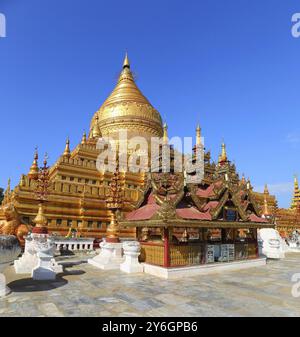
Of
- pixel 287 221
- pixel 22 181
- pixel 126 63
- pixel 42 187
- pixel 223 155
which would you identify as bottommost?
pixel 287 221

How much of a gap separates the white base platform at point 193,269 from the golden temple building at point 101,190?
237 centimetres

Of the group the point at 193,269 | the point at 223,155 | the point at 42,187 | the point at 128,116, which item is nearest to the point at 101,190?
the point at 42,187

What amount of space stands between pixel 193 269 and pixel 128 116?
133 feet

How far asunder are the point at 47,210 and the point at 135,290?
21.8 meters

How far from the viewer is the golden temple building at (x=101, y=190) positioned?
1644 cm

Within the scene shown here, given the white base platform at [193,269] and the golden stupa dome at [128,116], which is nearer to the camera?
the white base platform at [193,269]

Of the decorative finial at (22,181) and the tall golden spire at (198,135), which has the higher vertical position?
the tall golden spire at (198,135)

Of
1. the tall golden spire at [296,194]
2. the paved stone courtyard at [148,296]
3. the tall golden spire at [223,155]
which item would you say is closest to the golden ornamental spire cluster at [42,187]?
the paved stone courtyard at [148,296]

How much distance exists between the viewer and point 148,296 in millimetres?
8805

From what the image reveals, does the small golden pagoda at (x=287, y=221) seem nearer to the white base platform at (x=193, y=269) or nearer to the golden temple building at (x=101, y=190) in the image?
the golden temple building at (x=101, y=190)

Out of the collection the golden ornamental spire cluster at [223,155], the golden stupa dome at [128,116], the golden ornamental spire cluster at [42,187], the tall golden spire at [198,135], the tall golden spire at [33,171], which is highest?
the golden stupa dome at [128,116]

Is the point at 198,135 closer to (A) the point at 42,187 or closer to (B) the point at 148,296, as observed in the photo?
(A) the point at 42,187

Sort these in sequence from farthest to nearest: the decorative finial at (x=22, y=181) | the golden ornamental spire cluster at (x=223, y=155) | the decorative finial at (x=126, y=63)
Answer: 1. the decorative finial at (x=126, y=63)
2. the golden ornamental spire cluster at (x=223, y=155)
3. the decorative finial at (x=22, y=181)
